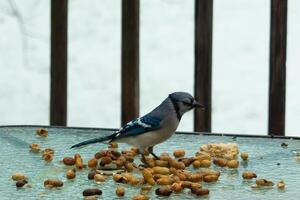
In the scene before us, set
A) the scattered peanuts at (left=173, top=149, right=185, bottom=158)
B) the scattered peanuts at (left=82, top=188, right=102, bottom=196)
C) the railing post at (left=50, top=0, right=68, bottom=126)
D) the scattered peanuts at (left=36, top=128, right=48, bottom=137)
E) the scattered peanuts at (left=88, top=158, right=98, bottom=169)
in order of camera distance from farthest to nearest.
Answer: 1. the railing post at (left=50, top=0, right=68, bottom=126)
2. the scattered peanuts at (left=36, top=128, right=48, bottom=137)
3. the scattered peanuts at (left=173, top=149, right=185, bottom=158)
4. the scattered peanuts at (left=88, top=158, right=98, bottom=169)
5. the scattered peanuts at (left=82, top=188, right=102, bottom=196)

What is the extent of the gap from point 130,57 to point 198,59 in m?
0.25

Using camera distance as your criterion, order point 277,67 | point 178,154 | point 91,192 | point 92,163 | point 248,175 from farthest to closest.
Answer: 1. point 277,67
2. point 178,154
3. point 92,163
4. point 248,175
5. point 91,192

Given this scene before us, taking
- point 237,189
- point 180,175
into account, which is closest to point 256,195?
point 237,189

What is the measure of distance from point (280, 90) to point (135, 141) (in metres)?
0.96

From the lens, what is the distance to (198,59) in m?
3.06

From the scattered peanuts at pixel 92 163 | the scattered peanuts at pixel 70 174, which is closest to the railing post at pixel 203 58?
the scattered peanuts at pixel 92 163

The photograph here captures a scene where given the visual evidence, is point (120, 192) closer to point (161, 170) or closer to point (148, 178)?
point (148, 178)

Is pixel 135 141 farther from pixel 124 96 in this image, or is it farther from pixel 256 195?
pixel 124 96

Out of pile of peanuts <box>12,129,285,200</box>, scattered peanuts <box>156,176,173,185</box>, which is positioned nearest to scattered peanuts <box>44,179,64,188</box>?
pile of peanuts <box>12,129,285,200</box>

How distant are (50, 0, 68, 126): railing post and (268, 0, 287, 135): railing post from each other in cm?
77

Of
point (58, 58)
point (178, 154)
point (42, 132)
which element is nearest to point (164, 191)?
point (178, 154)

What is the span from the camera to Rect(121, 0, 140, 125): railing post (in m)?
3.04

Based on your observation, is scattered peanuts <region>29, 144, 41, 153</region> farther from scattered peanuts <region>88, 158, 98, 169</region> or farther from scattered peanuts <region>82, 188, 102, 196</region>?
scattered peanuts <region>82, 188, 102, 196</region>

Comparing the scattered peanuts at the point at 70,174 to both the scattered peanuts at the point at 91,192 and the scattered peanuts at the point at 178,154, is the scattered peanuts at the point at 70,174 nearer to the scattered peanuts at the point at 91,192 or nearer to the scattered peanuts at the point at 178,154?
the scattered peanuts at the point at 91,192
